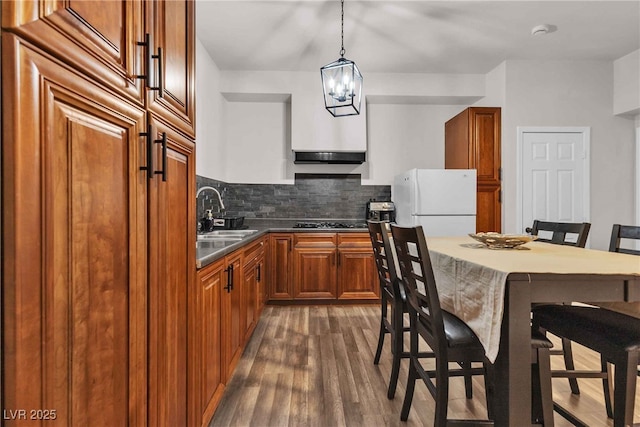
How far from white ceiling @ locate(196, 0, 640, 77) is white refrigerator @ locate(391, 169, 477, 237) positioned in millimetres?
1307

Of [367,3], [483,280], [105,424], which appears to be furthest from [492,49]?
[105,424]

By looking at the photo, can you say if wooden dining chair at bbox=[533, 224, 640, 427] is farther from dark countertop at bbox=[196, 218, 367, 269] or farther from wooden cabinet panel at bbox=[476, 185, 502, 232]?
wooden cabinet panel at bbox=[476, 185, 502, 232]

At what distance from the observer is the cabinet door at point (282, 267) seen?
378 cm

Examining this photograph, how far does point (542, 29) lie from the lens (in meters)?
3.19

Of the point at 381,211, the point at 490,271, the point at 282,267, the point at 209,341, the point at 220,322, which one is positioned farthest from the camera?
the point at 381,211

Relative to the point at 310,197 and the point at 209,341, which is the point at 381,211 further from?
the point at 209,341

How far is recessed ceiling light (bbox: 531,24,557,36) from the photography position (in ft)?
10.4

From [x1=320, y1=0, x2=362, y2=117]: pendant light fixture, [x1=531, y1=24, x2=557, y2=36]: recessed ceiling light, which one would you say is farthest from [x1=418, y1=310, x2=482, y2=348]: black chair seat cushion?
[x1=531, y1=24, x2=557, y2=36]: recessed ceiling light

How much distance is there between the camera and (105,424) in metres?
0.77

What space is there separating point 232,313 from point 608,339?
1.80m

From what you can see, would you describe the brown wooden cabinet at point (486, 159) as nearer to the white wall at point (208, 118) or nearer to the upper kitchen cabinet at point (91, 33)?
the white wall at point (208, 118)

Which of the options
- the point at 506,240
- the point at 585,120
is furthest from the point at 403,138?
the point at 506,240

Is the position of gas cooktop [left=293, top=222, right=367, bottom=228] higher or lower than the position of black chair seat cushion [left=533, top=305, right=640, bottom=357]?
higher

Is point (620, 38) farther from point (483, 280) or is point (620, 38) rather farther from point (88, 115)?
point (88, 115)
